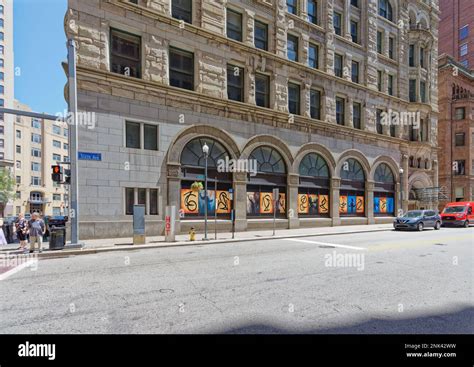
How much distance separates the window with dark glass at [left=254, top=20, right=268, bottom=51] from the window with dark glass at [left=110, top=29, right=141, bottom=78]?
28.4 ft

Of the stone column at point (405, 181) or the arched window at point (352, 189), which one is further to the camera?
the stone column at point (405, 181)

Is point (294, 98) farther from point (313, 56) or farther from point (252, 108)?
point (252, 108)

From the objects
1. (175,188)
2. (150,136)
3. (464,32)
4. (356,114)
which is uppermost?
(464,32)

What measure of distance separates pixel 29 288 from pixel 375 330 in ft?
23.3

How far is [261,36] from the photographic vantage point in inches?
779

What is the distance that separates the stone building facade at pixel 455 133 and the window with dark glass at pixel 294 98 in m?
30.9

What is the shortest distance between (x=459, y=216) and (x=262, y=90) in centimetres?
1965

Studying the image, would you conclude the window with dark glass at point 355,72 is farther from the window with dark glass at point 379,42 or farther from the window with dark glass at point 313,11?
the window with dark glass at point 313,11

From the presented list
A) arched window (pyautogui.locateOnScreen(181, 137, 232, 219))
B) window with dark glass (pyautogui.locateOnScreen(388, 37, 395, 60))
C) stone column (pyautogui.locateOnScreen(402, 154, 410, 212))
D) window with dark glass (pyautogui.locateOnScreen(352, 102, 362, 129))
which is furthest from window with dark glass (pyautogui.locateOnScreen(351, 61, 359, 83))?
arched window (pyautogui.locateOnScreen(181, 137, 232, 219))

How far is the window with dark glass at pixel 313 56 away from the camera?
22.0 metres

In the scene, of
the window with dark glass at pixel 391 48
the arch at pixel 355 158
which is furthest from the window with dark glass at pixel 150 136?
the window with dark glass at pixel 391 48

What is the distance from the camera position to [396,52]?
90.8 ft

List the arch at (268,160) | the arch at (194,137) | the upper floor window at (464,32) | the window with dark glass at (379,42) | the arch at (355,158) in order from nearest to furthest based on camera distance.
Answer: the arch at (194,137) → the arch at (268,160) → the arch at (355,158) → the window with dark glass at (379,42) → the upper floor window at (464,32)
